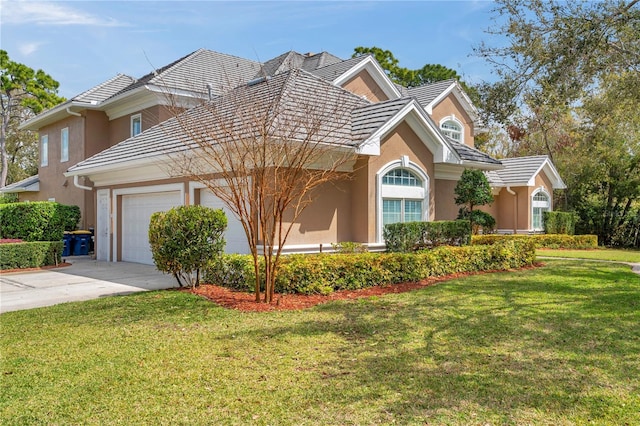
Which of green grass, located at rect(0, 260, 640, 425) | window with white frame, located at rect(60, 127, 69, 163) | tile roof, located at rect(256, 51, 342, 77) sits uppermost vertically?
tile roof, located at rect(256, 51, 342, 77)

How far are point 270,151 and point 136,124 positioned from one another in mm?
13912

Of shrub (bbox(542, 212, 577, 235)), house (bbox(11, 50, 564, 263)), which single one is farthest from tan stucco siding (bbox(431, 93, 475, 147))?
shrub (bbox(542, 212, 577, 235))

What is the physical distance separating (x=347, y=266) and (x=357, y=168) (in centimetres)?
417

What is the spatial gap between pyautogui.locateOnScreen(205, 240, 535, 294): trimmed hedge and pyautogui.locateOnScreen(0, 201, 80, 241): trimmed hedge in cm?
986

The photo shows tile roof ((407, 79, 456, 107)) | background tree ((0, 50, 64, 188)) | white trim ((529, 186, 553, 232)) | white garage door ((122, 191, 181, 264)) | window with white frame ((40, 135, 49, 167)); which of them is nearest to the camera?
white garage door ((122, 191, 181, 264))

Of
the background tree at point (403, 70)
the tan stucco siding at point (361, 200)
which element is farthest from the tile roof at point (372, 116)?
the background tree at point (403, 70)

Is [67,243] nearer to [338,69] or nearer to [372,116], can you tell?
[338,69]

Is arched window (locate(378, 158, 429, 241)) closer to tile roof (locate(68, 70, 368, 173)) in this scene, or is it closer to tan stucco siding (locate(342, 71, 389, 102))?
tile roof (locate(68, 70, 368, 173))

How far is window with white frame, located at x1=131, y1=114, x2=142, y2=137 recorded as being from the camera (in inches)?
838

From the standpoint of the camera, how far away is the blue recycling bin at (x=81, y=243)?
2106 centimetres

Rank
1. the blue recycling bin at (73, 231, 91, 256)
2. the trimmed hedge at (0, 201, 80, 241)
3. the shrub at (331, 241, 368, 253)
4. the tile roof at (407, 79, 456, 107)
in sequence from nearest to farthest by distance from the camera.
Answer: the shrub at (331, 241, 368, 253) < the trimmed hedge at (0, 201, 80, 241) < the blue recycling bin at (73, 231, 91, 256) < the tile roof at (407, 79, 456, 107)

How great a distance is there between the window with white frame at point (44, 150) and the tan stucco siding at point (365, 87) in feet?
58.2

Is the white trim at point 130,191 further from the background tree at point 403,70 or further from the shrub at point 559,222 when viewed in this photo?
the background tree at point 403,70

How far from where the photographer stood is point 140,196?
1728 cm
